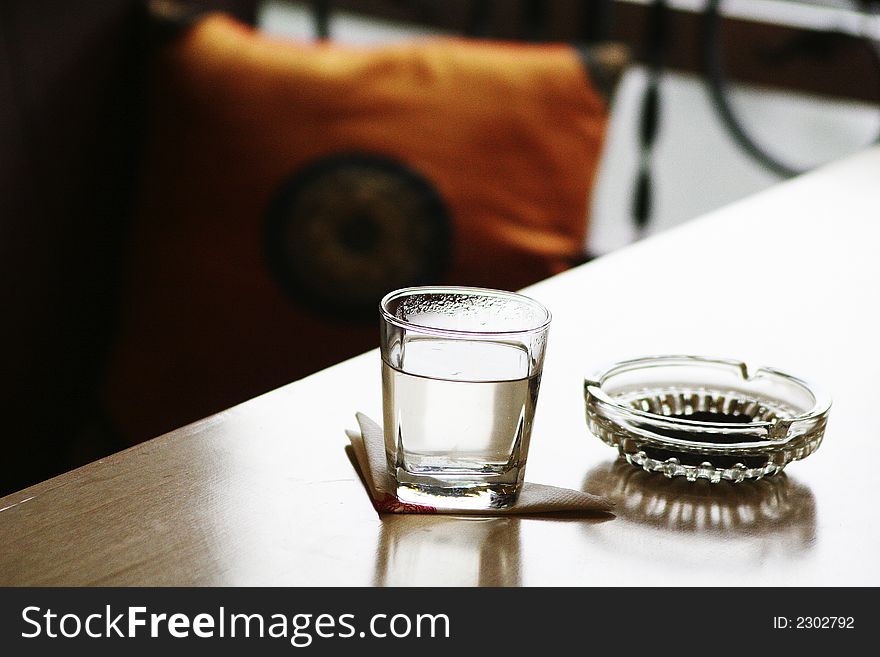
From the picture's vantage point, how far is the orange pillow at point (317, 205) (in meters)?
1.26

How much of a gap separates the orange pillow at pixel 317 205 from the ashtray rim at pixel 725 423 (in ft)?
2.04

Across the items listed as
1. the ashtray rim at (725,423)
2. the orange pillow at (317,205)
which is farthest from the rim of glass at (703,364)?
the orange pillow at (317,205)

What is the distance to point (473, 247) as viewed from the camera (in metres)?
1.25

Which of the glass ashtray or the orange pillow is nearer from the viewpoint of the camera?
the glass ashtray

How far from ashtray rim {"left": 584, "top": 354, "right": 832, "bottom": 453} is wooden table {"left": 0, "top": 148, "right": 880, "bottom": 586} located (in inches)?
1.0

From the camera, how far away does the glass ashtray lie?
1.71 feet

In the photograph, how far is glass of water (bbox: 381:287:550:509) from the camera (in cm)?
48

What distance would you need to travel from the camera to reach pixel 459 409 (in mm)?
482

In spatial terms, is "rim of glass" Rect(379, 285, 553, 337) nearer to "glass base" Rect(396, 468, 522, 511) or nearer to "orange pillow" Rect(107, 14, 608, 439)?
"glass base" Rect(396, 468, 522, 511)

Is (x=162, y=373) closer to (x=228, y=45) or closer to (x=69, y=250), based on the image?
(x=69, y=250)

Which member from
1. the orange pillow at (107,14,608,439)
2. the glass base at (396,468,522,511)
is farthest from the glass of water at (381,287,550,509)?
the orange pillow at (107,14,608,439)

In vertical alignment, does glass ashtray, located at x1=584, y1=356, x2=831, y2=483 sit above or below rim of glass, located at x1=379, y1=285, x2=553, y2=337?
below

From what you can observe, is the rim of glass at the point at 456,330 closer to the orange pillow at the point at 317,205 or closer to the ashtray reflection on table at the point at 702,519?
the ashtray reflection on table at the point at 702,519

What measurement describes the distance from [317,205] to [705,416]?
779mm
